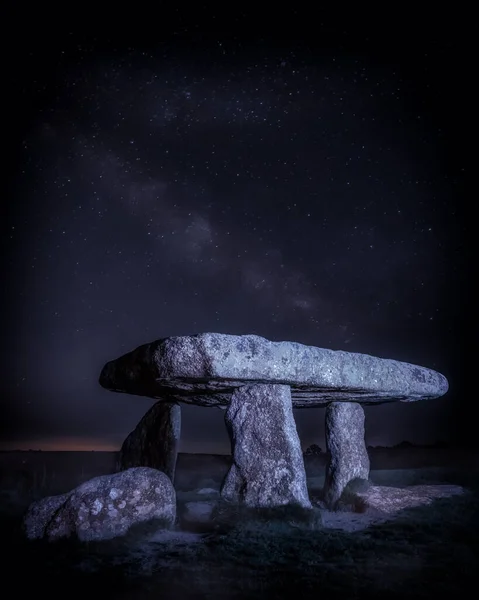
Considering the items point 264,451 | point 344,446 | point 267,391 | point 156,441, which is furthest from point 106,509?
point 344,446

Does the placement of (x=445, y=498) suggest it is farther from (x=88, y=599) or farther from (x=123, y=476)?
(x=88, y=599)

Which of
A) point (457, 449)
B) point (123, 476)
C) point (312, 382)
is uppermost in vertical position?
point (312, 382)

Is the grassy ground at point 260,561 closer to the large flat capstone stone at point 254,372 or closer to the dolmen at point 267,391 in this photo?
the dolmen at point 267,391

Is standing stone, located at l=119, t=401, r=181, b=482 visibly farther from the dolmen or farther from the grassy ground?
the grassy ground

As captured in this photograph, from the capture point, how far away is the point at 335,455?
7.56 meters

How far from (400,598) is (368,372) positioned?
11.6ft

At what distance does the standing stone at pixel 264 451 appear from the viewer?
18.8 ft

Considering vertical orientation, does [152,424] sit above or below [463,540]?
above

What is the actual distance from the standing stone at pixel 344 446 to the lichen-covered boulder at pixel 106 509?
3055 millimetres

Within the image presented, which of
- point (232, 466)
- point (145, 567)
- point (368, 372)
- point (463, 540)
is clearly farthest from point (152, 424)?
point (463, 540)

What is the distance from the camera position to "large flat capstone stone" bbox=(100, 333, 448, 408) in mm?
5398

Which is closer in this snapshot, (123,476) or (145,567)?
(145,567)

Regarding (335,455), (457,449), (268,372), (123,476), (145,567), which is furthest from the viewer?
(457,449)

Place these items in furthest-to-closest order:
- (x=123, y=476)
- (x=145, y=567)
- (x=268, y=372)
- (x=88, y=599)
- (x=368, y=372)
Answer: (x=368, y=372) < (x=268, y=372) < (x=123, y=476) < (x=145, y=567) < (x=88, y=599)
